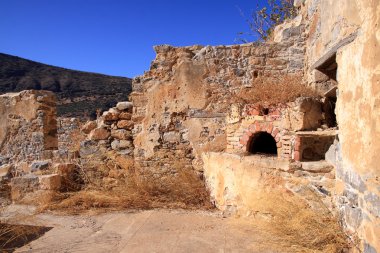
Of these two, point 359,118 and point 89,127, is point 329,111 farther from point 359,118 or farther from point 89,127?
point 89,127

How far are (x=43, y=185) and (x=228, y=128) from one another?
12.0 feet

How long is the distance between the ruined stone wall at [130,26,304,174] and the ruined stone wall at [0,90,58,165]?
4.66 metres

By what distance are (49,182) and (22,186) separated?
1.95 ft

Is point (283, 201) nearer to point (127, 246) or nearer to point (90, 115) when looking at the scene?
point (127, 246)

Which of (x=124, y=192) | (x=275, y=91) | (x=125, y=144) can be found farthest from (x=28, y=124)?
(x=275, y=91)

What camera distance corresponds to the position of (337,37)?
356cm

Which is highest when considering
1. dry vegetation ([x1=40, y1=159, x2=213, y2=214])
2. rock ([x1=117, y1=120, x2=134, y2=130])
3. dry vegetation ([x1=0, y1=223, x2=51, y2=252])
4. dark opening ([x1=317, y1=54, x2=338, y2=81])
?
→ dark opening ([x1=317, y1=54, x2=338, y2=81])

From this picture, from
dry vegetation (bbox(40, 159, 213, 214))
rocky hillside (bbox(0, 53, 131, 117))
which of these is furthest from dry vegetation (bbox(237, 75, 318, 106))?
rocky hillside (bbox(0, 53, 131, 117))

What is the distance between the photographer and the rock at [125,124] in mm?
6543

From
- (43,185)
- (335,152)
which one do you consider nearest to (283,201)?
(335,152)

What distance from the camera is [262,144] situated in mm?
5656

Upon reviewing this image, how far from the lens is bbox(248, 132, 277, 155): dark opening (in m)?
5.08

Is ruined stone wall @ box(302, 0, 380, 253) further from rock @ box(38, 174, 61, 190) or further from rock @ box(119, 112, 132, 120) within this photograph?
rock @ box(38, 174, 61, 190)

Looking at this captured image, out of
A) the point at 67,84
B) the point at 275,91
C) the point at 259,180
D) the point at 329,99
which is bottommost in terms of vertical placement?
the point at 259,180
